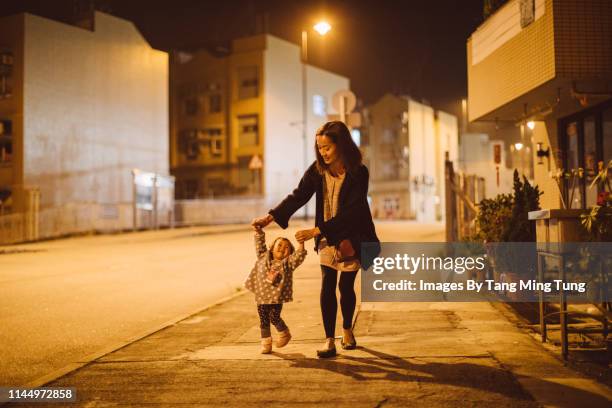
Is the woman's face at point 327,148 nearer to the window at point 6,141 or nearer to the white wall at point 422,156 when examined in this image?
the window at point 6,141

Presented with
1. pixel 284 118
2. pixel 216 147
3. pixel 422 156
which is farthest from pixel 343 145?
pixel 422 156

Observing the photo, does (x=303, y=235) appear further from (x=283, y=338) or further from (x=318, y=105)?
(x=318, y=105)

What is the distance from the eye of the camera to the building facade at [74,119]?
28.3 meters

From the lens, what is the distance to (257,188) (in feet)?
149

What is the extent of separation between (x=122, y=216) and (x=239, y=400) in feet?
93.8

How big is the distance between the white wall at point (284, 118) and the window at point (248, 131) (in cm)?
115

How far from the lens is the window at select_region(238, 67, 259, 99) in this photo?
46125 mm

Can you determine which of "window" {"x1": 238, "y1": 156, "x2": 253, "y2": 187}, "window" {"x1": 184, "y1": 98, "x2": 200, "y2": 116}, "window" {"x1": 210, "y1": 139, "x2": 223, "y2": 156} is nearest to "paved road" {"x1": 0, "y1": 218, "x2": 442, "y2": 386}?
"window" {"x1": 238, "y1": 156, "x2": 253, "y2": 187}

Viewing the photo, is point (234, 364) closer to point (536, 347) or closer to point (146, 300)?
point (536, 347)

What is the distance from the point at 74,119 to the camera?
101 feet

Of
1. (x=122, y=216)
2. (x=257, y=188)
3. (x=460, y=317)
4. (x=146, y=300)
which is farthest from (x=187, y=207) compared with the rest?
(x=460, y=317)

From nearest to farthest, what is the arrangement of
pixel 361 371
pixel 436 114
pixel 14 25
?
pixel 361 371
pixel 14 25
pixel 436 114

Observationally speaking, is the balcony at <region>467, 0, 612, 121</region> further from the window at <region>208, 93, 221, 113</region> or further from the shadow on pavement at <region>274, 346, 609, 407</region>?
the window at <region>208, 93, 221, 113</region>

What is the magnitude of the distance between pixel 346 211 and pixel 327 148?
53 cm
